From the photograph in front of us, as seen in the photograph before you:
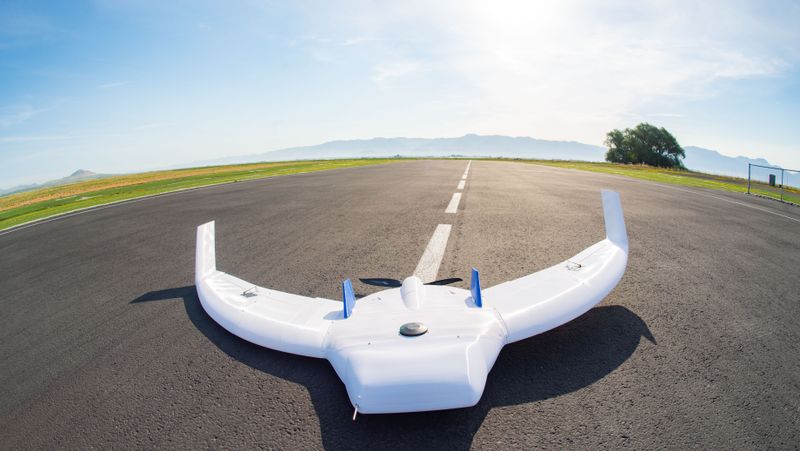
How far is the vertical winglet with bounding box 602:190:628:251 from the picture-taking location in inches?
129

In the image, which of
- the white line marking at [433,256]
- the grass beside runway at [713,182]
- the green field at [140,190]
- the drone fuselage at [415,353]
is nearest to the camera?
the drone fuselage at [415,353]

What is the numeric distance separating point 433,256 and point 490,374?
88.2 inches

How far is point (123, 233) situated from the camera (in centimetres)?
712

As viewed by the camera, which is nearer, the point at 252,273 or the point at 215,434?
the point at 215,434

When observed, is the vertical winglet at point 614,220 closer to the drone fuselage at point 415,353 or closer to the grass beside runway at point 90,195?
the drone fuselage at point 415,353

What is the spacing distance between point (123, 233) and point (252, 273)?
5218 mm

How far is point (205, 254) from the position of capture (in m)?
3.32

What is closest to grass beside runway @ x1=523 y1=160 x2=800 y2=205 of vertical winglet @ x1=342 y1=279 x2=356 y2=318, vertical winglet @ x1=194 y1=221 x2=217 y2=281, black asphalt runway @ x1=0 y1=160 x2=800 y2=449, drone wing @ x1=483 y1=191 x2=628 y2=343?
black asphalt runway @ x1=0 y1=160 x2=800 y2=449

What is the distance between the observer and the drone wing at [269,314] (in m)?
2.19

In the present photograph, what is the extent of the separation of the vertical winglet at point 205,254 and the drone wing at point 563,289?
2591mm

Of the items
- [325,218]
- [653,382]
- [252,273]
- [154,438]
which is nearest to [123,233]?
[325,218]

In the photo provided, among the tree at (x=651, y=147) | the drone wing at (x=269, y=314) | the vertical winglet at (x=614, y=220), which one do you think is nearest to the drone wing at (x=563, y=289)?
the vertical winglet at (x=614, y=220)

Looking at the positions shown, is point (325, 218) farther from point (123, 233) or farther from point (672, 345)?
point (672, 345)

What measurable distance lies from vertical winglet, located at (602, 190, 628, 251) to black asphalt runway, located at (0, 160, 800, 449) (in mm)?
518
